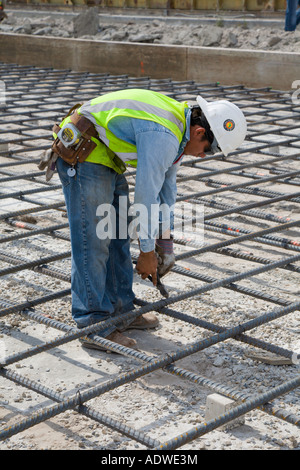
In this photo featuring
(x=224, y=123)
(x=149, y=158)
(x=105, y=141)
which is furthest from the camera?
(x=105, y=141)

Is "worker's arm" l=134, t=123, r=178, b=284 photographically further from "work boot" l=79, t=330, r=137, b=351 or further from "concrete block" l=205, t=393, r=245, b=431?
"concrete block" l=205, t=393, r=245, b=431

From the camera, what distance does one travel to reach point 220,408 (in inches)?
120

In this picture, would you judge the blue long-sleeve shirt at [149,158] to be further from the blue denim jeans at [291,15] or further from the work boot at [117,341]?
the blue denim jeans at [291,15]

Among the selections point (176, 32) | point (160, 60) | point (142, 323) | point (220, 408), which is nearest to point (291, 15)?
point (160, 60)

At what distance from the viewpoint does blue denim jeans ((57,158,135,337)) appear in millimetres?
3609

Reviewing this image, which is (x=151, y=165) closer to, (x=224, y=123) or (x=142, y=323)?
(x=224, y=123)

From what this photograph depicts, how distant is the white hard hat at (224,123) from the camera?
133 inches

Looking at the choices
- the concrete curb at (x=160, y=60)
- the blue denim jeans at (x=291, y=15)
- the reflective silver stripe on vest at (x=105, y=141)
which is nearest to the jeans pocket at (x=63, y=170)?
the reflective silver stripe on vest at (x=105, y=141)

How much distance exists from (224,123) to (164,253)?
77 cm

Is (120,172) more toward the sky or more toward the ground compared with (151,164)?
more toward the ground

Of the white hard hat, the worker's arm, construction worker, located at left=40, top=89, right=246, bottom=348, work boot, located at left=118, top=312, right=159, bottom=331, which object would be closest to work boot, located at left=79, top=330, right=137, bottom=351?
construction worker, located at left=40, top=89, right=246, bottom=348
